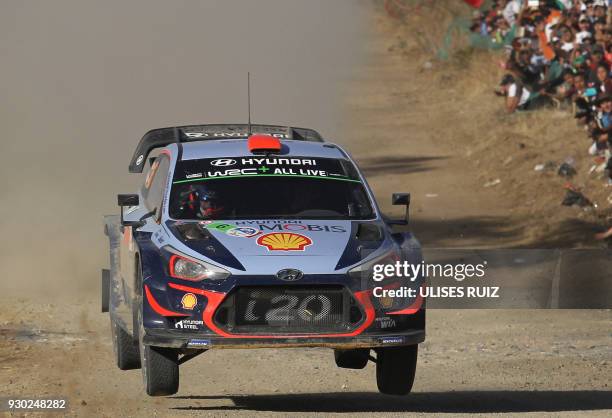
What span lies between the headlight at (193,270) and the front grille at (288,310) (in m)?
0.15

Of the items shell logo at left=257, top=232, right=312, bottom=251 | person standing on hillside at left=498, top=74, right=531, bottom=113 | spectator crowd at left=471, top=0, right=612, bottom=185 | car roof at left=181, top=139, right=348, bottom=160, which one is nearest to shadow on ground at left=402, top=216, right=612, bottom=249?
spectator crowd at left=471, top=0, right=612, bottom=185

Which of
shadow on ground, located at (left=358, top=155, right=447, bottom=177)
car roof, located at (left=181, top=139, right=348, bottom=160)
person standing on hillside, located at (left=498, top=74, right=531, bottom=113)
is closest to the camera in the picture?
car roof, located at (left=181, top=139, right=348, bottom=160)

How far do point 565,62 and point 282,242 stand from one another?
54.9 feet

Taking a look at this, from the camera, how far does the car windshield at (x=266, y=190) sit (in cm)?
1049

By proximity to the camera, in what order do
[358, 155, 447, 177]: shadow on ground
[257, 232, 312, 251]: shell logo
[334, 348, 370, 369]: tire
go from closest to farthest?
[257, 232, 312, 251]: shell logo, [334, 348, 370, 369]: tire, [358, 155, 447, 177]: shadow on ground

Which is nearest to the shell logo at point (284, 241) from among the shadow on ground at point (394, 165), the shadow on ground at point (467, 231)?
the shadow on ground at point (467, 231)

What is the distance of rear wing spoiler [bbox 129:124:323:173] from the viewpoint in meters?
11.6

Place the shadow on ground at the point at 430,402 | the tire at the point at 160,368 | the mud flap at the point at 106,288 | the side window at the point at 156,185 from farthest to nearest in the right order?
the mud flap at the point at 106,288 < the side window at the point at 156,185 < the shadow on ground at the point at 430,402 < the tire at the point at 160,368

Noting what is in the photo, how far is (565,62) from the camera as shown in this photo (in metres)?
25.7

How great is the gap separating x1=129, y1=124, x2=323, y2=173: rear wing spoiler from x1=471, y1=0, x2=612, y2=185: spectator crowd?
8644 millimetres

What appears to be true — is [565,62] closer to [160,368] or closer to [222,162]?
[222,162]

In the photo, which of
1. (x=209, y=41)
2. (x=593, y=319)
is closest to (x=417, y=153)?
(x=209, y=41)

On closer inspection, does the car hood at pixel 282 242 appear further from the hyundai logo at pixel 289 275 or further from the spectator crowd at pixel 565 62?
the spectator crowd at pixel 565 62

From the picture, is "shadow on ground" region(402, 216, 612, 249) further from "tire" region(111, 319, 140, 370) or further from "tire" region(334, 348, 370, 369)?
"tire" region(111, 319, 140, 370)
